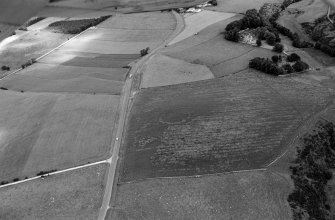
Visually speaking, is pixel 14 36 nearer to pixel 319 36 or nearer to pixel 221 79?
pixel 221 79

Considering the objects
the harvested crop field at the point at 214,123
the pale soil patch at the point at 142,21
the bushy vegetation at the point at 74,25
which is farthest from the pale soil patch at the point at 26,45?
the harvested crop field at the point at 214,123

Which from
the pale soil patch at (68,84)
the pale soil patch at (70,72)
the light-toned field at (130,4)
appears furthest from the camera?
the light-toned field at (130,4)

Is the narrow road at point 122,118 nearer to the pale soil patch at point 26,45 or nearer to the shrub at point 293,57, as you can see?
the pale soil patch at point 26,45

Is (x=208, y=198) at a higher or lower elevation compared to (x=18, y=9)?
lower

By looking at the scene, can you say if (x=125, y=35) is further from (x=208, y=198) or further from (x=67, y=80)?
(x=208, y=198)

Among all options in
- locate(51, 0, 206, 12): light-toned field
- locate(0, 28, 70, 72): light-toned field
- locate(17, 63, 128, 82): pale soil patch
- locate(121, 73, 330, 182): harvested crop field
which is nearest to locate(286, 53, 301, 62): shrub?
locate(121, 73, 330, 182): harvested crop field

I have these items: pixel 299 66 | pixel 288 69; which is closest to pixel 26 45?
pixel 288 69
